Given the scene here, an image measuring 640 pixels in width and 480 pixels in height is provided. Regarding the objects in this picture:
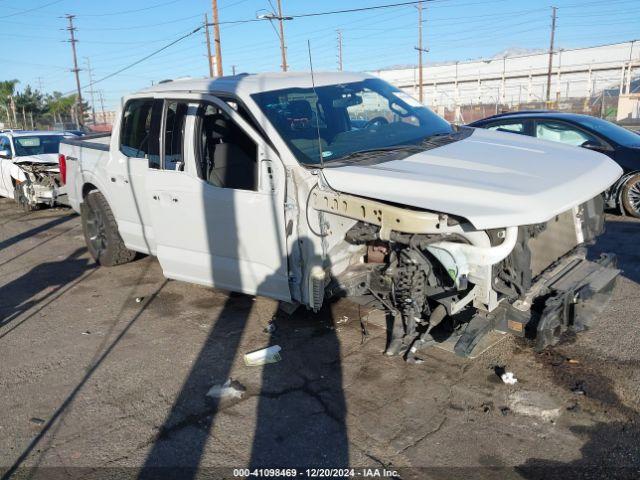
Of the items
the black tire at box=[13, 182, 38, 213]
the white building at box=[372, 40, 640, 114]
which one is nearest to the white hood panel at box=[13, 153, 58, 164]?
the black tire at box=[13, 182, 38, 213]

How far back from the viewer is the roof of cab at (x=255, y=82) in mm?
4859

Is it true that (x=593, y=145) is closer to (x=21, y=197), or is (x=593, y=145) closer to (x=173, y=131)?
(x=173, y=131)

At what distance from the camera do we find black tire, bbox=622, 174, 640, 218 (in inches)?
330

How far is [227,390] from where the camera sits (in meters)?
4.04

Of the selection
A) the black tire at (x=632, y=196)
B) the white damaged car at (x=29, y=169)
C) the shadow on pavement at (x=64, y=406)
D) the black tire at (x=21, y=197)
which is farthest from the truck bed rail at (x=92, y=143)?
the black tire at (x=632, y=196)

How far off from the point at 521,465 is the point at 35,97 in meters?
68.7

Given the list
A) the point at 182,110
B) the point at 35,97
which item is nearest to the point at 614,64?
the point at 182,110

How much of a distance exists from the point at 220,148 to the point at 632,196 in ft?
21.3

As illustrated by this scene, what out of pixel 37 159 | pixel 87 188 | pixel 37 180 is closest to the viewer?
pixel 87 188

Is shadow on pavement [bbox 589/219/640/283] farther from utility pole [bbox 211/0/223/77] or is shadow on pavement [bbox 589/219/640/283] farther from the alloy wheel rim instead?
utility pole [bbox 211/0/223/77]

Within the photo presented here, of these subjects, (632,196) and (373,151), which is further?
(632,196)

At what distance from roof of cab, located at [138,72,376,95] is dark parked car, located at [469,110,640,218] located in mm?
4331

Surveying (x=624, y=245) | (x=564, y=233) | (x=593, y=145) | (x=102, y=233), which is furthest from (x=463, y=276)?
(x=593, y=145)

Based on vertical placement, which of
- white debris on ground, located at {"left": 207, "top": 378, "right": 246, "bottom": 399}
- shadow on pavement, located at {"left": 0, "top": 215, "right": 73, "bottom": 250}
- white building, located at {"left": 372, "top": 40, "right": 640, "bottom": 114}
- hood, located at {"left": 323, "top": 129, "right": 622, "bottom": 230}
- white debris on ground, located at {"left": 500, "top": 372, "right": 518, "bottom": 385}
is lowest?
shadow on pavement, located at {"left": 0, "top": 215, "right": 73, "bottom": 250}
